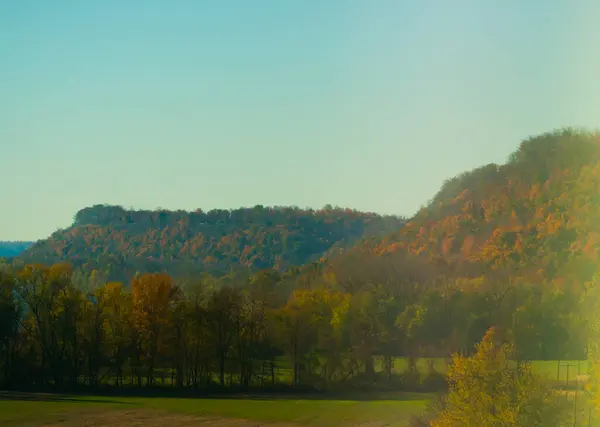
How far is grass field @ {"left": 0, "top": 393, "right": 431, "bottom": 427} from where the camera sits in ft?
165

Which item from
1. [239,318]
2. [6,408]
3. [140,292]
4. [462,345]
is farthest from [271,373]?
[6,408]

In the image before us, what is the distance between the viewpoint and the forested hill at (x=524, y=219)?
4584 inches

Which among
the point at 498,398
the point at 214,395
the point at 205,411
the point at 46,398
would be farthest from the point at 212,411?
the point at 498,398

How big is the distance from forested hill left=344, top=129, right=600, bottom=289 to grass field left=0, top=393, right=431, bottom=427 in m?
46.8

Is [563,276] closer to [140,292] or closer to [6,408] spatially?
[140,292]

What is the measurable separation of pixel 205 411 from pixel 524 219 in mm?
104200

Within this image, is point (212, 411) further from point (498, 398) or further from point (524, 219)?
point (524, 219)

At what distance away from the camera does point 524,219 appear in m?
147

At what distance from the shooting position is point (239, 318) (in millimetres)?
72500

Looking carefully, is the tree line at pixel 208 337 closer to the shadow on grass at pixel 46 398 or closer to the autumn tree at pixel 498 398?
the shadow on grass at pixel 46 398

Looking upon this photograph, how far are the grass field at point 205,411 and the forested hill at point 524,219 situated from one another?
46809mm

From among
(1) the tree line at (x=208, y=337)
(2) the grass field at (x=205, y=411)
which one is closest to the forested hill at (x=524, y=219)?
(1) the tree line at (x=208, y=337)

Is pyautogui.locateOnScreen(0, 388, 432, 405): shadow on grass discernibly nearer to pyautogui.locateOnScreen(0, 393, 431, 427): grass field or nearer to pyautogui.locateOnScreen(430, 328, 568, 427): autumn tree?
pyautogui.locateOnScreen(0, 393, 431, 427): grass field

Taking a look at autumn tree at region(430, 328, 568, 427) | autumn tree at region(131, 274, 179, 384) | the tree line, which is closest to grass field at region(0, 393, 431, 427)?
the tree line
